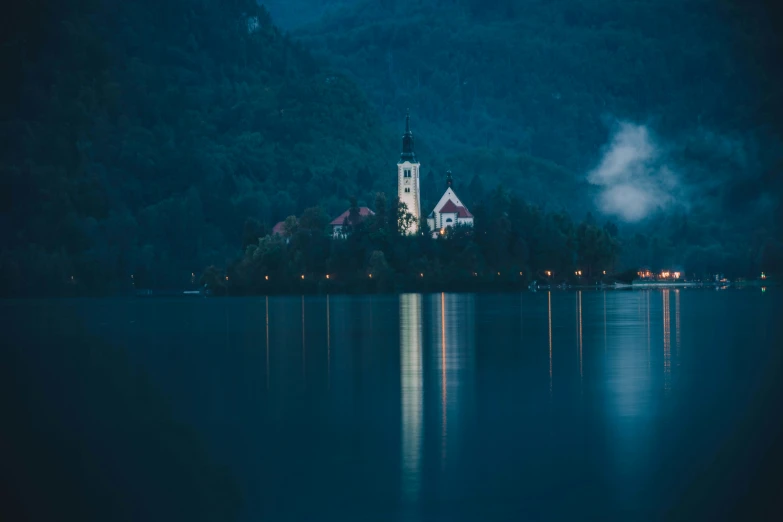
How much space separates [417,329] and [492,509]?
50425mm

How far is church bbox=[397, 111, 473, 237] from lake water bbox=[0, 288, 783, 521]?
128m

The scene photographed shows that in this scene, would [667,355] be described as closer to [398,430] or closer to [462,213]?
[398,430]

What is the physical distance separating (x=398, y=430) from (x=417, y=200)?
160 meters

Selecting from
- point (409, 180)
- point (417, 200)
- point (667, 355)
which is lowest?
point (667, 355)

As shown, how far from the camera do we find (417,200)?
190 metres

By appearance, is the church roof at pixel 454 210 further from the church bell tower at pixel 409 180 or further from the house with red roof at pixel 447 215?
the church bell tower at pixel 409 180

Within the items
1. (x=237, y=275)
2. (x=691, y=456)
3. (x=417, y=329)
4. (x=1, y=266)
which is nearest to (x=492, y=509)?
(x=691, y=456)

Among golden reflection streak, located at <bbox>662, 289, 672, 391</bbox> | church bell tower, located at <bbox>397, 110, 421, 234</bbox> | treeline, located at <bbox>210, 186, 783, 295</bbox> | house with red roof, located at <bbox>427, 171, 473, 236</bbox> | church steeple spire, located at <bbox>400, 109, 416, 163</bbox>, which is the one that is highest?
church steeple spire, located at <bbox>400, 109, 416, 163</bbox>

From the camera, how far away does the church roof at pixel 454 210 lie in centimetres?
19338

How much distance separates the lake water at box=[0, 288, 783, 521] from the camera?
22.7 metres

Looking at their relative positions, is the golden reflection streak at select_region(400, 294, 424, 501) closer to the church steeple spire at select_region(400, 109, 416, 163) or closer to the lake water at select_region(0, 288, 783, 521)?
the lake water at select_region(0, 288, 783, 521)

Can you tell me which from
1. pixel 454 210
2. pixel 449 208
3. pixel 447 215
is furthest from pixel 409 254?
pixel 449 208

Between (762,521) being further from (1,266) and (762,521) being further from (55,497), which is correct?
(1,266)

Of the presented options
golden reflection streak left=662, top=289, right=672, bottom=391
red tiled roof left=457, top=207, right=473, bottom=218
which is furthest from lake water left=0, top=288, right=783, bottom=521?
red tiled roof left=457, top=207, right=473, bottom=218
